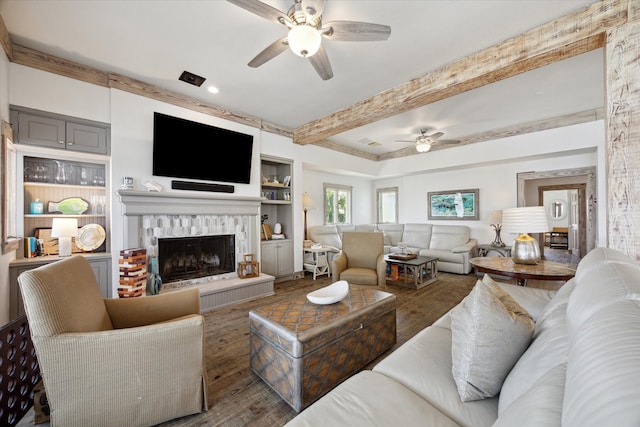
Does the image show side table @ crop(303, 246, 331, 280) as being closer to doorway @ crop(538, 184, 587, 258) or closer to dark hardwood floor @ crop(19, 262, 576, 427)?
dark hardwood floor @ crop(19, 262, 576, 427)

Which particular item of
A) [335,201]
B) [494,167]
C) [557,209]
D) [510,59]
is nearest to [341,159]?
[335,201]

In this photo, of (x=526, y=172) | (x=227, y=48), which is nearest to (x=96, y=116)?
(x=227, y=48)

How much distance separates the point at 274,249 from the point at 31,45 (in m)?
3.67

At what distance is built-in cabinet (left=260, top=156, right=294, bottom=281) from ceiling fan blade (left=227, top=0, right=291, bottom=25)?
2650mm

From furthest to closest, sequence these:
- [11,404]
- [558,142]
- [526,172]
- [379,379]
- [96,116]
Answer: [526,172], [558,142], [96,116], [11,404], [379,379]

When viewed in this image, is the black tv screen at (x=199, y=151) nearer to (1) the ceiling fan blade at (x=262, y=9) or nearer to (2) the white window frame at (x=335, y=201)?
(1) the ceiling fan blade at (x=262, y=9)

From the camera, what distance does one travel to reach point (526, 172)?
16.9ft

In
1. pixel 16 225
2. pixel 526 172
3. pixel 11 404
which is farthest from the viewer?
pixel 526 172

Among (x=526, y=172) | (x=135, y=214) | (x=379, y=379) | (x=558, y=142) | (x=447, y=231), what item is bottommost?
(x=379, y=379)

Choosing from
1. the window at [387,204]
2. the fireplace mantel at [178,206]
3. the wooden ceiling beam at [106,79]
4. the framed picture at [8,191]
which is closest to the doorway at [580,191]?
the window at [387,204]

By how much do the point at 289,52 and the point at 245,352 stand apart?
2853 millimetres

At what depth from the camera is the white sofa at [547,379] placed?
1.38ft

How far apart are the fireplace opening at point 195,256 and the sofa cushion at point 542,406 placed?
3.72 meters

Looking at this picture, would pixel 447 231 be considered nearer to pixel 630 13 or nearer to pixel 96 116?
pixel 630 13
